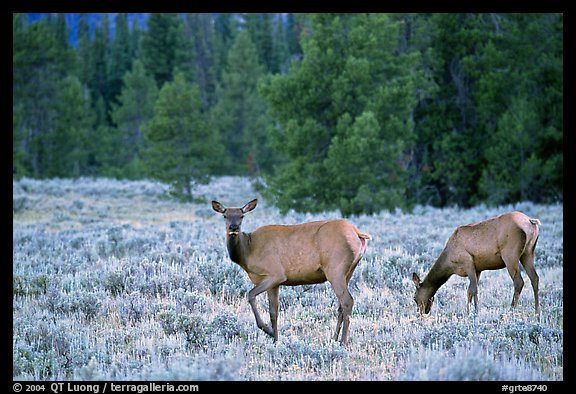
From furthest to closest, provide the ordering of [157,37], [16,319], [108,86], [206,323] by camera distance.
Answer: [108,86]
[157,37]
[16,319]
[206,323]

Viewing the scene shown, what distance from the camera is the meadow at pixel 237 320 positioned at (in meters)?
6.78

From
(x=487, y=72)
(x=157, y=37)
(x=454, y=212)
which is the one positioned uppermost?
(x=157, y=37)

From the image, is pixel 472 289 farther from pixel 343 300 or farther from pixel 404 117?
pixel 404 117

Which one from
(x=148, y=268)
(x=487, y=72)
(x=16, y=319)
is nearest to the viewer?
(x=16, y=319)

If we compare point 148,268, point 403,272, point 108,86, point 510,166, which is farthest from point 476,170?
point 108,86

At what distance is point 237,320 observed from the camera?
8578 millimetres

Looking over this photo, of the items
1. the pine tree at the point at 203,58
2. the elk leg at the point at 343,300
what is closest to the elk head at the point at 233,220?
the elk leg at the point at 343,300

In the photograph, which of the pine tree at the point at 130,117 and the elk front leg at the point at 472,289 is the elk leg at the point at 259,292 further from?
the pine tree at the point at 130,117

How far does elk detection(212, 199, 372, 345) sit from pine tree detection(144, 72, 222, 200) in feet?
78.7

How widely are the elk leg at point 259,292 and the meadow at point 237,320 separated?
0.50 feet

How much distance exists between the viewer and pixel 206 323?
8.37 metres

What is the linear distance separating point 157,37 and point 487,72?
3419 cm

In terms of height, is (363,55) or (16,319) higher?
(363,55)
